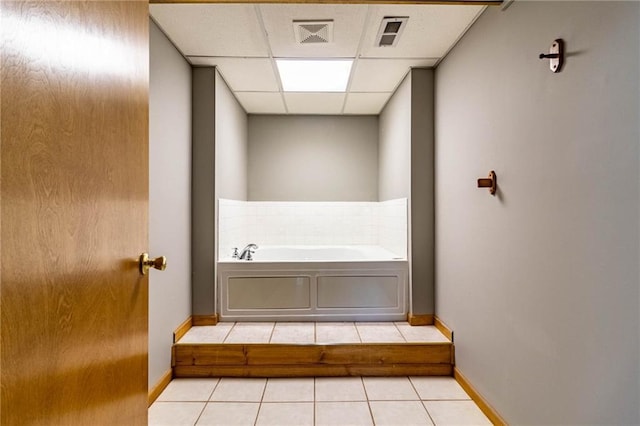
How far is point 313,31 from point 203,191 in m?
1.50

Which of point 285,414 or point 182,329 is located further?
point 182,329

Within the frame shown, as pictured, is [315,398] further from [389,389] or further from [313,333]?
[313,333]

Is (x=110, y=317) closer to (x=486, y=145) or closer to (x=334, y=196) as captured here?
(x=486, y=145)

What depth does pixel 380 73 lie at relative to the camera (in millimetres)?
3104

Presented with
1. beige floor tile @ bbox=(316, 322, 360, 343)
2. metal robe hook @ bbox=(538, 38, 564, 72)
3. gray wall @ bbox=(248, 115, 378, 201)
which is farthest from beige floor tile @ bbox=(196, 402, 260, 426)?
gray wall @ bbox=(248, 115, 378, 201)

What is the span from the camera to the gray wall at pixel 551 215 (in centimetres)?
118

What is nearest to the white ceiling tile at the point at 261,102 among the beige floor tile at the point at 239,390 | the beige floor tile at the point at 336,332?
the beige floor tile at the point at 336,332

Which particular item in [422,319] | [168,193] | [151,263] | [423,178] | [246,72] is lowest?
[422,319]

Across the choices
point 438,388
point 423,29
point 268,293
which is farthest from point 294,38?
point 438,388

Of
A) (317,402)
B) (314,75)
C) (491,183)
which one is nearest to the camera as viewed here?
(491,183)

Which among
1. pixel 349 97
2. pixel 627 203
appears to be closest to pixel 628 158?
pixel 627 203

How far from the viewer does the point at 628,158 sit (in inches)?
45.2

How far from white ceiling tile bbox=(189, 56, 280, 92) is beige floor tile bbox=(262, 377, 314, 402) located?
2385 millimetres

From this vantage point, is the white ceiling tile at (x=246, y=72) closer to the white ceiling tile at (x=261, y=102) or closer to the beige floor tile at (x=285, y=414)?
the white ceiling tile at (x=261, y=102)
